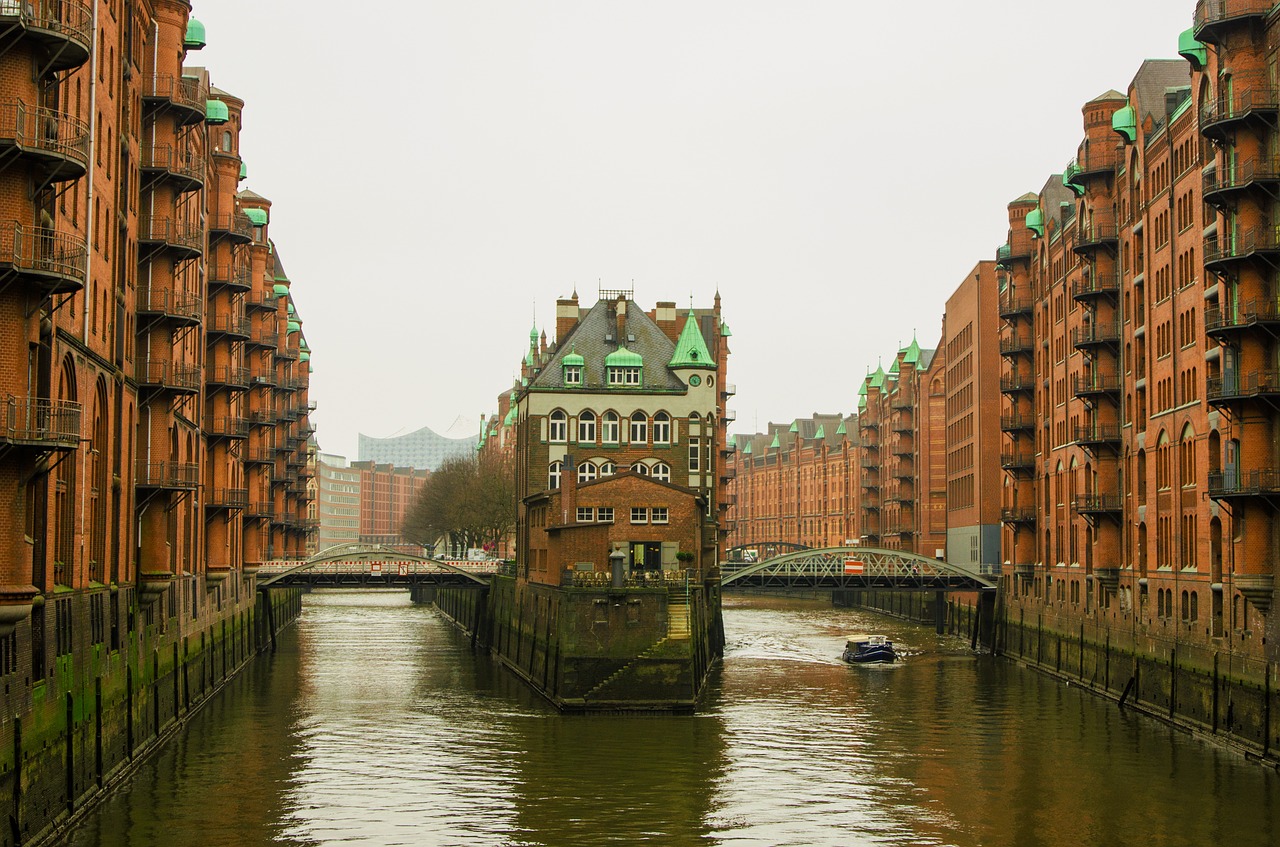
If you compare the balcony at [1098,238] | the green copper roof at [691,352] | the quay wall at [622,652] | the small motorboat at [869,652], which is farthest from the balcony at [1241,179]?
the green copper roof at [691,352]

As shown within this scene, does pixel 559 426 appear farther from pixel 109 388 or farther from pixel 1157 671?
pixel 109 388

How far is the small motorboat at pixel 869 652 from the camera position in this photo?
261ft

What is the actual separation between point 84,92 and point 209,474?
32396 millimetres

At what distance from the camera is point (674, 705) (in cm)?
5706

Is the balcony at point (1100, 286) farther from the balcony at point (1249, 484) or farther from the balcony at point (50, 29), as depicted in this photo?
the balcony at point (50, 29)

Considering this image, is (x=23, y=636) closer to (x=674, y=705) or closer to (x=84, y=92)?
(x=84, y=92)

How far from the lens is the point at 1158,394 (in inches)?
2381

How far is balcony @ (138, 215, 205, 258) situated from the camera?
50250 millimetres

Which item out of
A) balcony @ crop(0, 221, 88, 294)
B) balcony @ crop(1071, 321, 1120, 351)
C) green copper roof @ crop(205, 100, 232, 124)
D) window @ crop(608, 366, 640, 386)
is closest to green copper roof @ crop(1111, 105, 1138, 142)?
balcony @ crop(1071, 321, 1120, 351)

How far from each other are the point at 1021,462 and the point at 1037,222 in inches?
495

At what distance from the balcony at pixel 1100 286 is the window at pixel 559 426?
26.6 m

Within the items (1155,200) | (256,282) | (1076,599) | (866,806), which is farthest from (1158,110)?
(256,282)

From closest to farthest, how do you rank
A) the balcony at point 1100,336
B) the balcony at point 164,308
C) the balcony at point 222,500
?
the balcony at point 164,308 → the balcony at point 222,500 → the balcony at point 1100,336

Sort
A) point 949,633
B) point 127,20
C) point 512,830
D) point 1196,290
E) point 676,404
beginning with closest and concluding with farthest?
point 512,830 → point 127,20 → point 1196,290 → point 676,404 → point 949,633
